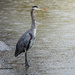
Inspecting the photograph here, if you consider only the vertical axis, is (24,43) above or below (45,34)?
above

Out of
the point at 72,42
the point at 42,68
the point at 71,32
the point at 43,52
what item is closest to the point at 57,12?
the point at 71,32

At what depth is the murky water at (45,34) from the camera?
814cm

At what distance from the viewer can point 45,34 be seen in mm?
11320

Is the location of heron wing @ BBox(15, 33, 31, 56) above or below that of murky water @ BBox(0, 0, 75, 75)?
above

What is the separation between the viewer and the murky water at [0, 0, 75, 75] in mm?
8141

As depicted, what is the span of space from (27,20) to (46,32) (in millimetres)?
2134

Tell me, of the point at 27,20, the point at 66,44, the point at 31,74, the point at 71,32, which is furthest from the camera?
the point at 27,20

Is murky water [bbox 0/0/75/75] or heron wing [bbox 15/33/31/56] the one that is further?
murky water [bbox 0/0/75/75]

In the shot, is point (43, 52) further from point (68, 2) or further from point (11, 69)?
point (68, 2)

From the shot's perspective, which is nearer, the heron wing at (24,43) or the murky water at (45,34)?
the heron wing at (24,43)

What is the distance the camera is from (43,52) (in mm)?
9281

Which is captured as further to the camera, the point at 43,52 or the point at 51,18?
the point at 51,18

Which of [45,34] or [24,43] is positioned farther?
[45,34]

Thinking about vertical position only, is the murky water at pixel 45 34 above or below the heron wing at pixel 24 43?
below
